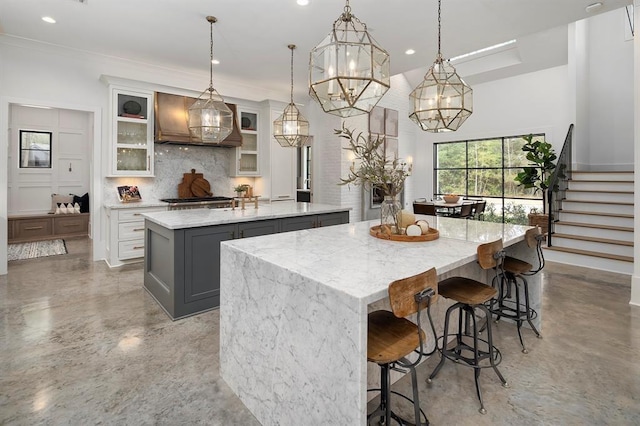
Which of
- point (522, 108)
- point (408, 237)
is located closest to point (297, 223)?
point (408, 237)

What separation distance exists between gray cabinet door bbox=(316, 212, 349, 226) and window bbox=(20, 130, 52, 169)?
663cm

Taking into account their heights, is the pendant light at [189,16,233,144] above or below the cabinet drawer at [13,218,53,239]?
above

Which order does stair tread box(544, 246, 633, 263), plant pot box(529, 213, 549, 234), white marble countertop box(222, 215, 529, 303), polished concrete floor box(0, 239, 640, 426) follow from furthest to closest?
plant pot box(529, 213, 549, 234), stair tread box(544, 246, 633, 263), polished concrete floor box(0, 239, 640, 426), white marble countertop box(222, 215, 529, 303)

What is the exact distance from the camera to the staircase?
487 cm

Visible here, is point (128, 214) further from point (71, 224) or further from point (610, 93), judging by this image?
point (610, 93)

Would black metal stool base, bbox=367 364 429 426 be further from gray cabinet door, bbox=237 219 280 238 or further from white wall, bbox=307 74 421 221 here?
white wall, bbox=307 74 421 221

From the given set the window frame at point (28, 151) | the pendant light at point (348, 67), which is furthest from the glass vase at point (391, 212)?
the window frame at point (28, 151)

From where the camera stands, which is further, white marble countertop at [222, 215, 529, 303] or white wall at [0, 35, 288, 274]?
white wall at [0, 35, 288, 274]

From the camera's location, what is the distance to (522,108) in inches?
298

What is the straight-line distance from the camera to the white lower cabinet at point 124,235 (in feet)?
15.9

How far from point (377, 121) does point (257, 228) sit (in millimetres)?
5521

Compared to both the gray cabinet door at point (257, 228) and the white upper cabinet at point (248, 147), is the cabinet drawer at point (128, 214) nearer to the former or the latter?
the white upper cabinet at point (248, 147)

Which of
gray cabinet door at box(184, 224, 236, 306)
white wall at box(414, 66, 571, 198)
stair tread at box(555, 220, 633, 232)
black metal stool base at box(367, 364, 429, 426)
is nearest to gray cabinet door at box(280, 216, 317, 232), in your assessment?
gray cabinet door at box(184, 224, 236, 306)

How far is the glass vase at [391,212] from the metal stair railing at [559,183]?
4050 mm
